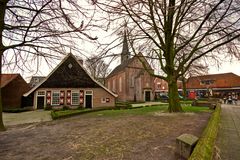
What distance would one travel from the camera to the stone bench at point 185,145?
4.21 meters

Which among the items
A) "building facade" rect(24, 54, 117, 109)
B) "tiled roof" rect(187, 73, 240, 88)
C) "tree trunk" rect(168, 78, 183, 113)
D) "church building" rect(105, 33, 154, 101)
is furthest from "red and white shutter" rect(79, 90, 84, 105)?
"tiled roof" rect(187, 73, 240, 88)

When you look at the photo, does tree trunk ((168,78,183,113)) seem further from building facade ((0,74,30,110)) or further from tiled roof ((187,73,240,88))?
tiled roof ((187,73,240,88))

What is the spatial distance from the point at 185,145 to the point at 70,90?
21003 millimetres

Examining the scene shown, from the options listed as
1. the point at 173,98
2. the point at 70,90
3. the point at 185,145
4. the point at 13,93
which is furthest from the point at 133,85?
the point at 185,145

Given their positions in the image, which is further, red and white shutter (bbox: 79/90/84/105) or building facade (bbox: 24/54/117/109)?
red and white shutter (bbox: 79/90/84/105)

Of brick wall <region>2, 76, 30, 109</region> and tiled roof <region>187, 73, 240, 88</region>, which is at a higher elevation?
tiled roof <region>187, 73, 240, 88</region>

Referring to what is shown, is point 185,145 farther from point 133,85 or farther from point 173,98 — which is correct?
point 133,85

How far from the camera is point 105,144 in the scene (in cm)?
582

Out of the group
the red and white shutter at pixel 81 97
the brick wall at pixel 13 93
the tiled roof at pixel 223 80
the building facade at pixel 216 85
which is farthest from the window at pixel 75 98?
the tiled roof at pixel 223 80

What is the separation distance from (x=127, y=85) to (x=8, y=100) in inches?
864

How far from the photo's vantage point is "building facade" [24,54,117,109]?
22.5 metres

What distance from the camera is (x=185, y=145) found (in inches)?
170

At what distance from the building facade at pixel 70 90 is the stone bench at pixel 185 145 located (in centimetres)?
1872

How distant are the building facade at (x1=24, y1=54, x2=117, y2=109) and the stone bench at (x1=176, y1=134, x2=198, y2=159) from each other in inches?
737
